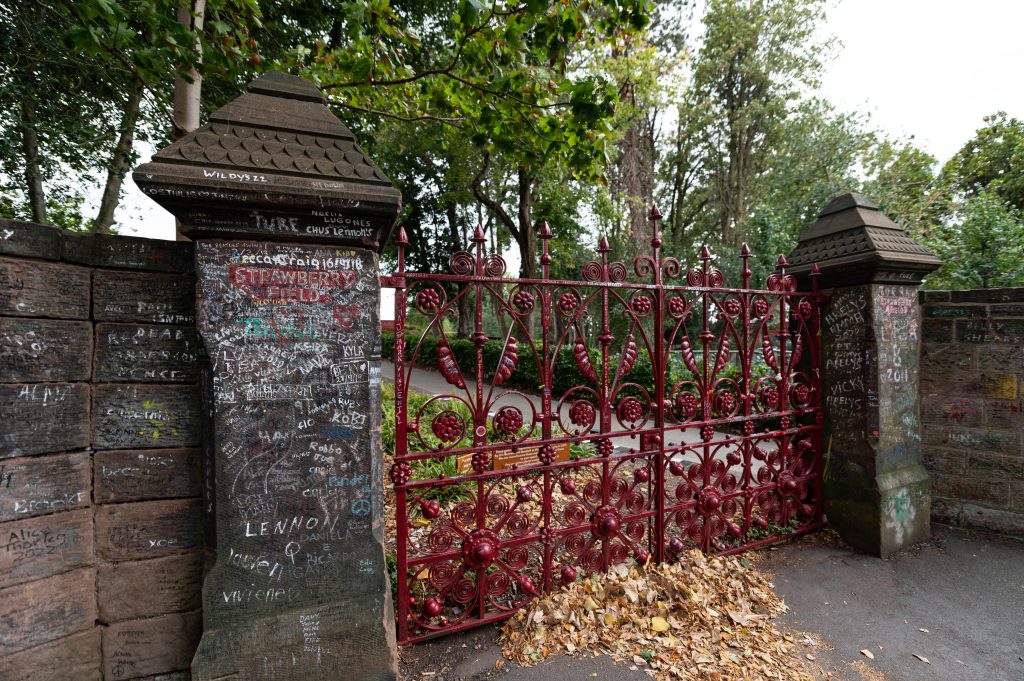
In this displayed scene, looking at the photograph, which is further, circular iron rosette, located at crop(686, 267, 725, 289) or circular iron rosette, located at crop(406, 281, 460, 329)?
circular iron rosette, located at crop(686, 267, 725, 289)

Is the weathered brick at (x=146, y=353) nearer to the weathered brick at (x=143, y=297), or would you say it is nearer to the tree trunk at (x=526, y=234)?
the weathered brick at (x=143, y=297)

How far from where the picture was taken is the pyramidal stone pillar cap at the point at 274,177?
1.88 metres

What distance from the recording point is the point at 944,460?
4.04 meters

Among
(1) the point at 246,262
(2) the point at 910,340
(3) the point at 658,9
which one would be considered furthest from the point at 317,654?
(3) the point at 658,9

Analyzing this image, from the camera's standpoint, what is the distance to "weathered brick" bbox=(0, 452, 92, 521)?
1749 mm

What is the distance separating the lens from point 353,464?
2.13 meters

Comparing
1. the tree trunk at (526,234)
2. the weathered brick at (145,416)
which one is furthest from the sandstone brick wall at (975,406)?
the tree trunk at (526,234)

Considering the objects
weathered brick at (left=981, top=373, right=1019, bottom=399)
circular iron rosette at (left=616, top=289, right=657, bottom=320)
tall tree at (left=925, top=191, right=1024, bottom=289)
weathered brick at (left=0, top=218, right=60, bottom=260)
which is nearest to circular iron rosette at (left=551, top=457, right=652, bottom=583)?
circular iron rosette at (left=616, top=289, right=657, bottom=320)

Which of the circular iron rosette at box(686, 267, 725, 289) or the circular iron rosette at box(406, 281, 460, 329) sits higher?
the circular iron rosette at box(686, 267, 725, 289)

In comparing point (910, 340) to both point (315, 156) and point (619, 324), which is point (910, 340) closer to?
point (315, 156)

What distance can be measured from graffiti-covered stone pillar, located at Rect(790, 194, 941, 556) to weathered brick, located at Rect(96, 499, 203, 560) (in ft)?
15.0

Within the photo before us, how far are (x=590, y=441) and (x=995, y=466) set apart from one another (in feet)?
11.7

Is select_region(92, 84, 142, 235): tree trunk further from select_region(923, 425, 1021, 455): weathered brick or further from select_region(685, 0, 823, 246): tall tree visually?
select_region(685, 0, 823, 246): tall tree

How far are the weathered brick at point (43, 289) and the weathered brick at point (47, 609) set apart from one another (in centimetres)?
107
